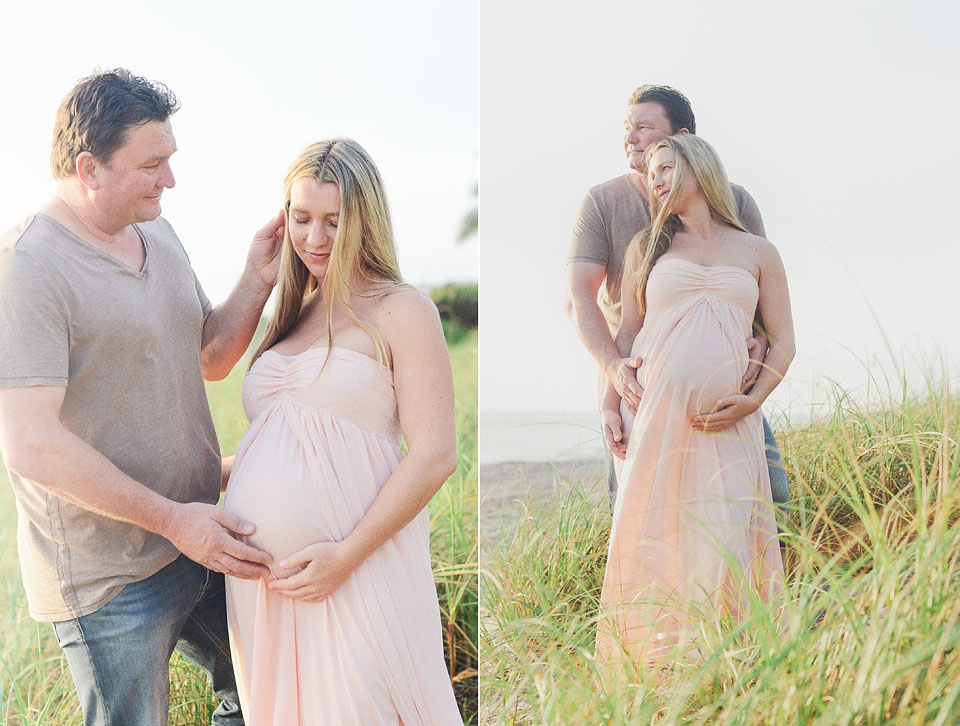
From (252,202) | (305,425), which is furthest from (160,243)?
(252,202)

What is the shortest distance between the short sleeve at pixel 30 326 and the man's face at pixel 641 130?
1.39 meters

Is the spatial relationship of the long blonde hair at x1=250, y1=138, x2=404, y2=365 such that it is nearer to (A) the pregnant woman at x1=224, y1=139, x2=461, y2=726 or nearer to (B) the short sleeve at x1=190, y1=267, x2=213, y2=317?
(A) the pregnant woman at x1=224, y1=139, x2=461, y2=726

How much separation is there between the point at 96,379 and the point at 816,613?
1700 mm

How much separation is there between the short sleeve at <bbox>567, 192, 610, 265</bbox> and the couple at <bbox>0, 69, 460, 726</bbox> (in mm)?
435

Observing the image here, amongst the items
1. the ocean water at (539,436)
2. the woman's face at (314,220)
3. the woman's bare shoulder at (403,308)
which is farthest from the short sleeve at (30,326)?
the ocean water at (539,436)

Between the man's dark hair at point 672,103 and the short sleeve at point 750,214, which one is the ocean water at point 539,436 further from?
the man's dark hair at point 672,103

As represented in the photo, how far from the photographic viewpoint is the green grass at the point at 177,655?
2693mm

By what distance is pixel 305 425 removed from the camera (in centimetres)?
205

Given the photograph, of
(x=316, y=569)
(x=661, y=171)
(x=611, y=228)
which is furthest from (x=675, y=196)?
(x=316, y=569)

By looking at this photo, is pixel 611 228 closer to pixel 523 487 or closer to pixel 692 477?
pixel 692 477

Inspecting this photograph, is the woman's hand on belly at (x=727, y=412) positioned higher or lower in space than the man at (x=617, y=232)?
lower

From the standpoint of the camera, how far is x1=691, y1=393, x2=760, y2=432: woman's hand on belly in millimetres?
2033

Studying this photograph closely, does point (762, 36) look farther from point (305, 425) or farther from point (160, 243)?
point (160, 243)

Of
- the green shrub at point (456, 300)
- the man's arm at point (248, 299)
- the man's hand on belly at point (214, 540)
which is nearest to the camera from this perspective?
the man's hand on belly at point (214, 540)
